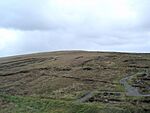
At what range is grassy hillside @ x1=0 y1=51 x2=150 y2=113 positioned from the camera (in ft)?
184

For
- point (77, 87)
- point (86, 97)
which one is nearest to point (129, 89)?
point (77, 87)

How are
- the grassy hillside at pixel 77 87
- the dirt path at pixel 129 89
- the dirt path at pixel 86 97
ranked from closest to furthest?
the grassy hillside at pixel 77 87 < the dirt path at pixel 86 97 < the dirt path at pixel 129 89

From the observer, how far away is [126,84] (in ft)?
250

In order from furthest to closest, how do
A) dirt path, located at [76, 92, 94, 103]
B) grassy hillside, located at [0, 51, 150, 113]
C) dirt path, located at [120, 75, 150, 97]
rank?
dirt path, located at [120, 75, 150, 97] → dirt path, located at [76, 92, 94, 103] → grassy hillside, located at [0, 51, 150, 113]

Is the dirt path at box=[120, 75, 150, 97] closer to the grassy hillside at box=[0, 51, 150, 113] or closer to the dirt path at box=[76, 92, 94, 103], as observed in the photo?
the grassy hillside at box=[0, 51, 150, 113]

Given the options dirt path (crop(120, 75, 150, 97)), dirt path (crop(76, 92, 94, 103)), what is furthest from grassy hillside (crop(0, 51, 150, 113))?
dirt path (crop(120, 75, 150, 97))

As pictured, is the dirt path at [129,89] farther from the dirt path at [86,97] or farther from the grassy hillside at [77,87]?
the dirt path at [86,97]

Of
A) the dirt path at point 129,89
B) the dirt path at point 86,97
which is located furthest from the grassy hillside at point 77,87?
the dirt path at point 129,89

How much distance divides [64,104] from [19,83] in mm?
26679

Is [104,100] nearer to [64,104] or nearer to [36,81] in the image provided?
[64,104]

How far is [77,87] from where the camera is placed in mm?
72562

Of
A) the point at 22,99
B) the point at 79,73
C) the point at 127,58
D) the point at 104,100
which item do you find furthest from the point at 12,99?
the point at 127,58

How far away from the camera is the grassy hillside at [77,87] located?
56.1 metres

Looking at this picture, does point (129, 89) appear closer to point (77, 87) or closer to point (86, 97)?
point (77, 87)
